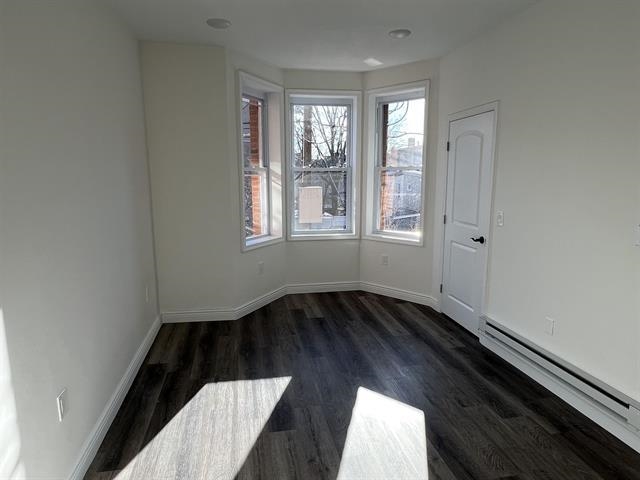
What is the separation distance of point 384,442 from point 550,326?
139 centimetres

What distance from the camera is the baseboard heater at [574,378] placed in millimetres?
2092

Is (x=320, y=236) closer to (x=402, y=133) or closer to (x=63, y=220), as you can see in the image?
(x=402, y=133)

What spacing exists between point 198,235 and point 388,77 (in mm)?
2577

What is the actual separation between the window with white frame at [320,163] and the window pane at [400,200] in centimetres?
38

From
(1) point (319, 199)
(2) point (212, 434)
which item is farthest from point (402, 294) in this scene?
(2) point (212, 434)

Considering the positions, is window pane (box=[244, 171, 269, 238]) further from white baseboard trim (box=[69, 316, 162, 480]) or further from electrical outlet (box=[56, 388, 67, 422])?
electrical outlet (box=[56, 388, 67, 422])

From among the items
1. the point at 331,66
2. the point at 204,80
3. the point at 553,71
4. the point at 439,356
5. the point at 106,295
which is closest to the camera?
the point at 106,295

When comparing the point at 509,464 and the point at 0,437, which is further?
the point at 509,464

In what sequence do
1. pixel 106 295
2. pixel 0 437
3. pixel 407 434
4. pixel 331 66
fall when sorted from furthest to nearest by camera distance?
pixel 331 66 < pixel 106 295 < pixel 407 434 < pixel 0 437

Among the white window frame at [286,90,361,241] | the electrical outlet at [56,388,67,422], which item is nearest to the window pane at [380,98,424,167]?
the white window frame at [286,90,361,241]

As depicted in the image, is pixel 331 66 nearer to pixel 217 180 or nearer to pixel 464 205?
pixel 217 180

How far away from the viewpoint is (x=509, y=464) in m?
2.00

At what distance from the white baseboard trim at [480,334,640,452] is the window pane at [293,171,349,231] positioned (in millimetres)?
2272

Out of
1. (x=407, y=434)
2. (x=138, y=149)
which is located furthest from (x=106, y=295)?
(x=407, y=434)
